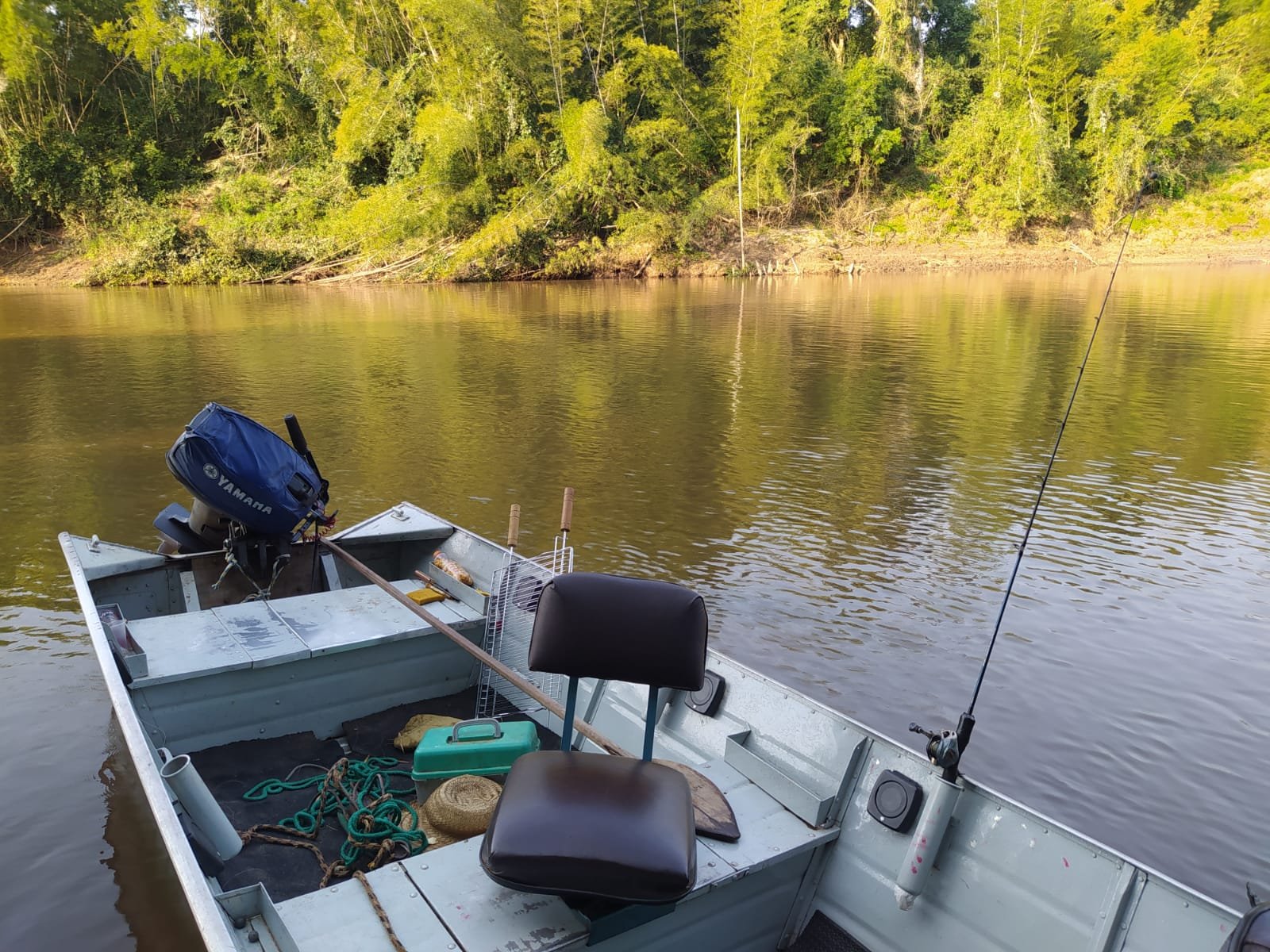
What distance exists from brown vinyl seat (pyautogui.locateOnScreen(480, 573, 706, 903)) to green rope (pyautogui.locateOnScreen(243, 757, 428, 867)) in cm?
119

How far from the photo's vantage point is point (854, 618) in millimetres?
5941

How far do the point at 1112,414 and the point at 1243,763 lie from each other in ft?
25.7

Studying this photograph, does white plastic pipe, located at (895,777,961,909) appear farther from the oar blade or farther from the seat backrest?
the seat backrest

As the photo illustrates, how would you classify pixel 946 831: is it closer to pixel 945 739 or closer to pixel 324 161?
pixel 945 739

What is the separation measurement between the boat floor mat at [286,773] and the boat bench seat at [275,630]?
40 cm

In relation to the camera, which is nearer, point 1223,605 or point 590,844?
point 590,844

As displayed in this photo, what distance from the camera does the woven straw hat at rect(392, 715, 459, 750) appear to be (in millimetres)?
4121

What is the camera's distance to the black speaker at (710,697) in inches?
137

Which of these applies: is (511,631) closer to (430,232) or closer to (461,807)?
(461,807)

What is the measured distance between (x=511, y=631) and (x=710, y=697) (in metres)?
1.46

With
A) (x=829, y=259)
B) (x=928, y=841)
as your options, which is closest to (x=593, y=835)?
(x=928, y=841)

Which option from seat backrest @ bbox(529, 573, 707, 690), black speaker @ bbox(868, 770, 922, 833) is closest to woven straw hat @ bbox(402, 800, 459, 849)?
seat backrest @ bbox(529, 573, 707, 690)

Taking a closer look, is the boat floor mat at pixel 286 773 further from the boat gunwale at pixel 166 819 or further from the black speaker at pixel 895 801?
the black speaker at pixel 895 801

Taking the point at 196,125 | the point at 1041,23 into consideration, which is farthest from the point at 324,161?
the point at 1041,23
